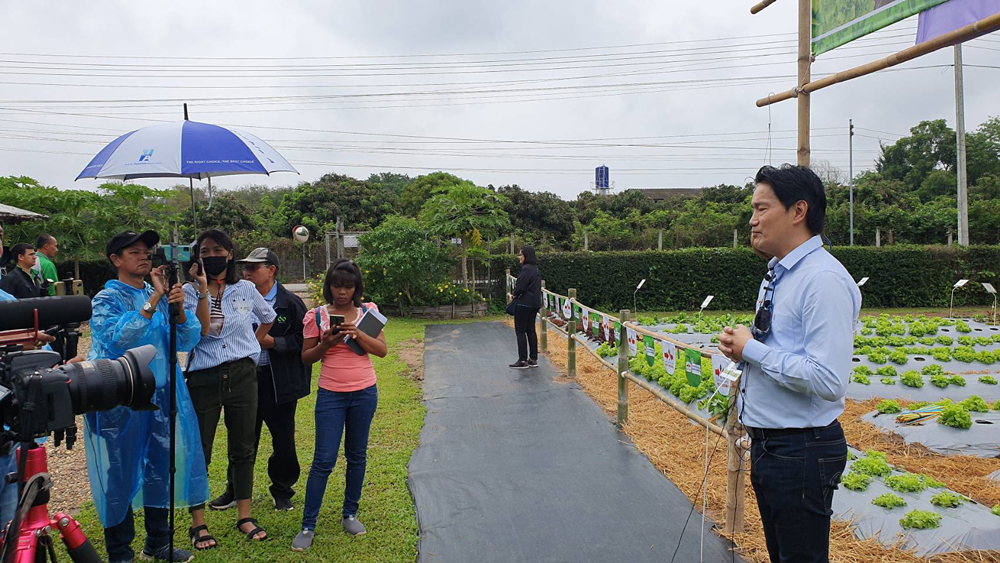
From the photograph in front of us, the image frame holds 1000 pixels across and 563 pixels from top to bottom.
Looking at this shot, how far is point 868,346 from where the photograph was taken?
940 centimetres

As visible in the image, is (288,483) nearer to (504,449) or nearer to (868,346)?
(504,449)

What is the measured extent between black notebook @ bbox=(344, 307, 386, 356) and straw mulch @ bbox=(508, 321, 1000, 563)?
2052 mm

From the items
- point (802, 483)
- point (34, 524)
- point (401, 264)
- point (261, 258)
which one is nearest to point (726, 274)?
point (401, 264)

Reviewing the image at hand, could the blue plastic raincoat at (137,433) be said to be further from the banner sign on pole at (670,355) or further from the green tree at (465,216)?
the green tree at (465,216)

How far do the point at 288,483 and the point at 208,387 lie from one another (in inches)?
40.8

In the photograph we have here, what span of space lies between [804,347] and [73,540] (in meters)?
2.65

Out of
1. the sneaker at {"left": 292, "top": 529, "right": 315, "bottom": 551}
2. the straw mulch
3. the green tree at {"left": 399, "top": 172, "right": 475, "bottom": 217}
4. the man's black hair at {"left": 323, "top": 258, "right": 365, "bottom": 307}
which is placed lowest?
the straw mulch

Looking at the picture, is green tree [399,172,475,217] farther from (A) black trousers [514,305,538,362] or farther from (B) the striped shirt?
(B) the striped shirt

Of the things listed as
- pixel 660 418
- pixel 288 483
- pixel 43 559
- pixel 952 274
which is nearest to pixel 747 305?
pixel 952 274

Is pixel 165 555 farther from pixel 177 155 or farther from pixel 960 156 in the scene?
pixel 960 156

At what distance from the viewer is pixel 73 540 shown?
88.5 inches

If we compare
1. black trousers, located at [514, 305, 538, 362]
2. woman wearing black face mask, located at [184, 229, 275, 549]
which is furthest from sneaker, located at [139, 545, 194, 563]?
black trousers, located at [514, 305, 538, 362]

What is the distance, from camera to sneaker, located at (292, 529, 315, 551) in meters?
3.52

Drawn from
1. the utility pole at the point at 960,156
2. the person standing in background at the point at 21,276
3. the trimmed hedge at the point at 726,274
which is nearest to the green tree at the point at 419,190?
the trimmed hedge at the point at 726,274
